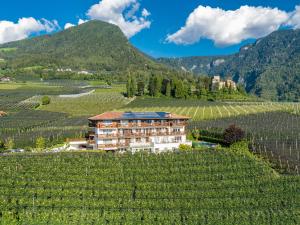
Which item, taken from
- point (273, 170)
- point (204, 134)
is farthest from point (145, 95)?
point (273, 170)

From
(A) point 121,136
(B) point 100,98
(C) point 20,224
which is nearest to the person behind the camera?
(C) point 20,224

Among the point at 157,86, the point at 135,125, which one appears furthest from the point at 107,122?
the point at 157,86

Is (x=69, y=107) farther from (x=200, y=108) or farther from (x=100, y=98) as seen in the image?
(x=200, y=108)

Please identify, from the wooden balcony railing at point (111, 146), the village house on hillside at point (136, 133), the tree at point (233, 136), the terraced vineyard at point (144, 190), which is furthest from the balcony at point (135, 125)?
the tree at point (233, 136)

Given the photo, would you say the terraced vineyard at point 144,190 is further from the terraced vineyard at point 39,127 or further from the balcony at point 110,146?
the terraced vineyard at point 39,127

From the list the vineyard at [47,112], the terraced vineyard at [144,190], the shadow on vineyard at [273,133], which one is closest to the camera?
the terraced vineyard at [144,190]
